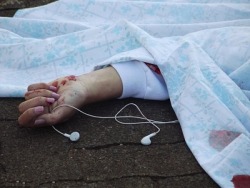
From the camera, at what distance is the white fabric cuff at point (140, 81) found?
1.33 metres

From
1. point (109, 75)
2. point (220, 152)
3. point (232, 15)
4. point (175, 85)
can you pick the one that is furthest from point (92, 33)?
point (220, 152)

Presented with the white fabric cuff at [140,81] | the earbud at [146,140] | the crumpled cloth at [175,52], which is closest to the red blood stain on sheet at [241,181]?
the crumpled cloth at [175,52]

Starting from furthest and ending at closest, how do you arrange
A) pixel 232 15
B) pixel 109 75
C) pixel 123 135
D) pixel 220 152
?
pixel 232 15 → pixel 109 75 → pixel 123 135 → pixel 220 152

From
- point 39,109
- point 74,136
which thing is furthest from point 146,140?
point 39,109

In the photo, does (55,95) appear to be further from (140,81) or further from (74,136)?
(140,81)

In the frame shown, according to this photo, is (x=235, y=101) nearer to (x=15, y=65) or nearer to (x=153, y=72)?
(x=153, y=72)

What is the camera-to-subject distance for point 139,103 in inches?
53.3

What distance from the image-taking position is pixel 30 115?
1153mm

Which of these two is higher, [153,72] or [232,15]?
[232,15]

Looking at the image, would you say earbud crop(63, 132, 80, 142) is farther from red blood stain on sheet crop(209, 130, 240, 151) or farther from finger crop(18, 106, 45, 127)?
red blood stain on sheet crop(209, 130, 240, 151)

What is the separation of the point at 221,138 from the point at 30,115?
0.55 meters

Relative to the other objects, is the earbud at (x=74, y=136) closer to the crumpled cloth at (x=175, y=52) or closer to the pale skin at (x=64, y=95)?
the pale skin at (x=64, y=95)

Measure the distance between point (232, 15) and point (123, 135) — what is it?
76 cm

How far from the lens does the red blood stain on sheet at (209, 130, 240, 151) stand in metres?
1.11
